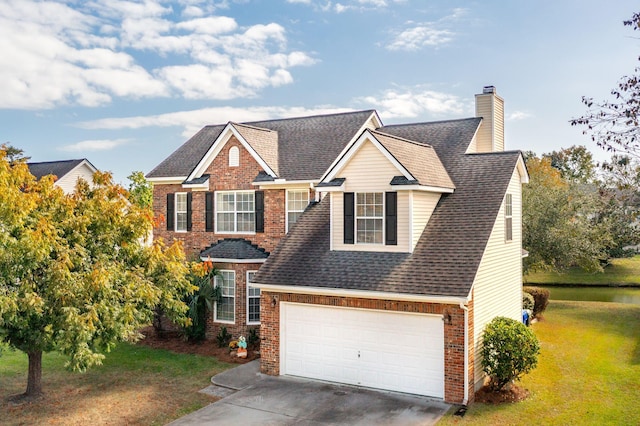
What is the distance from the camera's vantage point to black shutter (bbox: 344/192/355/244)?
1506 cm

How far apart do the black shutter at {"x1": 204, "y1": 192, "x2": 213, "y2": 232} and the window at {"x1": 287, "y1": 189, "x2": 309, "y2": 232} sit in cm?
324

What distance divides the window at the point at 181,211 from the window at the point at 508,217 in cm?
1211

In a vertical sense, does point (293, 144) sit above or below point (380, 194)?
above

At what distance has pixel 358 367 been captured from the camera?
13719mm

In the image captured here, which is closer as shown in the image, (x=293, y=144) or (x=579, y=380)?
(x=579, y=380)

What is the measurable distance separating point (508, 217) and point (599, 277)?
2928cm

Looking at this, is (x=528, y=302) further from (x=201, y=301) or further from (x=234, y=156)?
(x=234, y=156)

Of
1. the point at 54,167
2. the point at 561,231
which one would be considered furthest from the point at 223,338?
the point at 54,167

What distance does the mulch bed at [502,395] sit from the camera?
41.5 ft

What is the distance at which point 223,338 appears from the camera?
18.3m

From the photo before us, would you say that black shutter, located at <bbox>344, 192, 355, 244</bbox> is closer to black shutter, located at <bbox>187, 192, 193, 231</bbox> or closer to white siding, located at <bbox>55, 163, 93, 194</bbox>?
black shutter, located at <bbox>187, 192, 193, 231</bbox>

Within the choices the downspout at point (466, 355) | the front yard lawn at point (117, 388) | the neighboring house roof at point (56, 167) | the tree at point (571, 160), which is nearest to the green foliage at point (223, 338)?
the front yard lawn at point (117, 388)

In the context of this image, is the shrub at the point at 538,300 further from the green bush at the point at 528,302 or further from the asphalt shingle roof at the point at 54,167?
the asphalt shingle roof at the point at 54,167

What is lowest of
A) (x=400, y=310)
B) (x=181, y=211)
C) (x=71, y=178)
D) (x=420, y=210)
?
(x=400, y=310)
